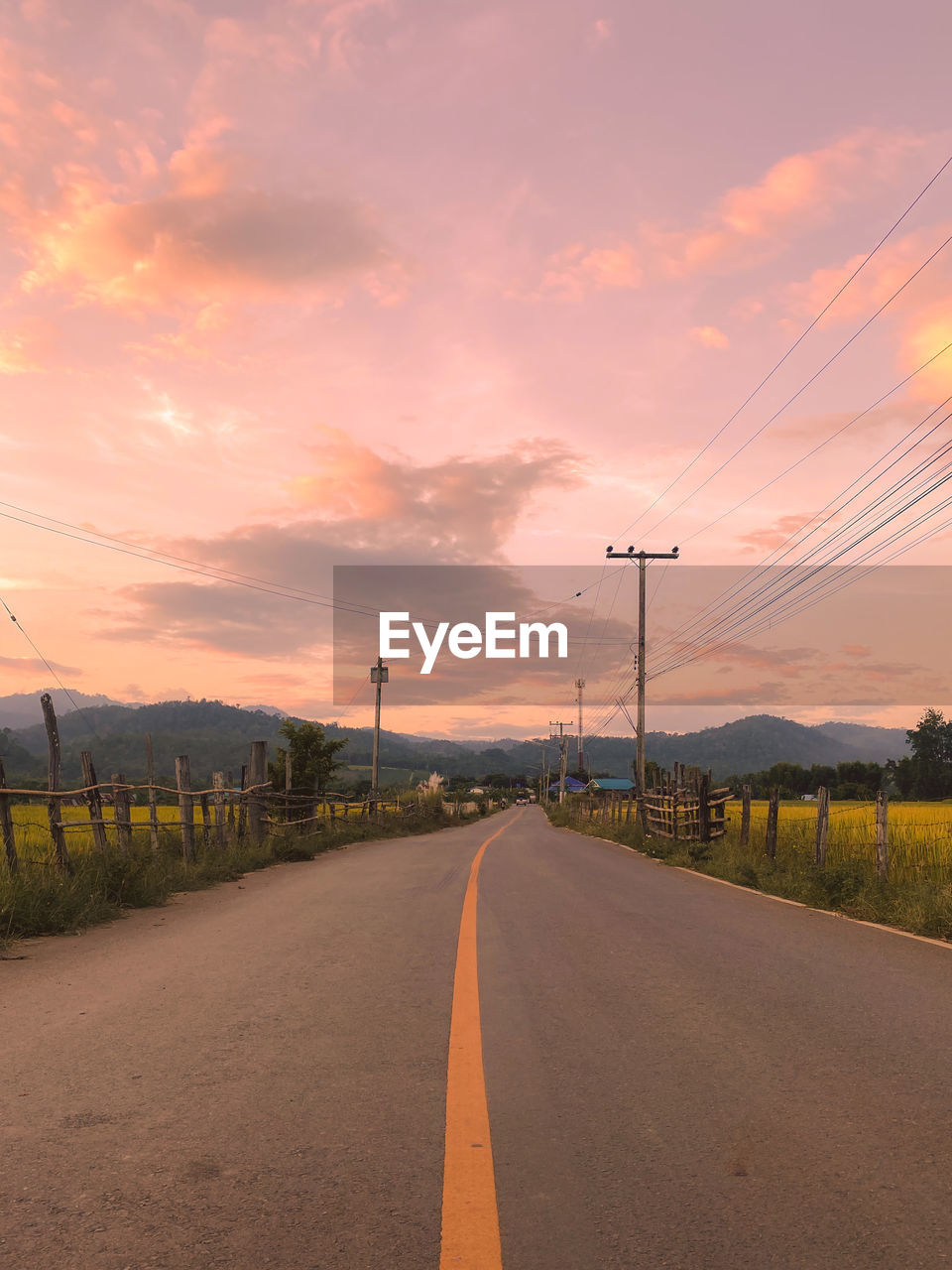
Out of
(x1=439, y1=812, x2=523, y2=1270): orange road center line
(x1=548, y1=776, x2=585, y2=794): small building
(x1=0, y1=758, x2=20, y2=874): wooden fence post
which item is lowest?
(x1=548, y1=776, x2=585, y2=794): small building

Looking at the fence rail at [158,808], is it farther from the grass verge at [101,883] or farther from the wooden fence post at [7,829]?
the grass verge at [101,883]

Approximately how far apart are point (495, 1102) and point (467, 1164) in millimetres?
674

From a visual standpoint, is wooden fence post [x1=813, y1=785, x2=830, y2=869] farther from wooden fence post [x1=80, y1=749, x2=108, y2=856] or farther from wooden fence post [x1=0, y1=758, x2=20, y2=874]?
wooden fence post [x1=0, y1=758, x2=20, y2=874]

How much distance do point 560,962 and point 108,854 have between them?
21.7 ft

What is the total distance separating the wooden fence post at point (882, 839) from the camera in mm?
11797

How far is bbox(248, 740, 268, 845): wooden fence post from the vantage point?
18.8 m

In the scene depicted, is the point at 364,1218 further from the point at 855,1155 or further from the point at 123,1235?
the point at 855,1155

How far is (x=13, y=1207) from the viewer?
2.87 meters

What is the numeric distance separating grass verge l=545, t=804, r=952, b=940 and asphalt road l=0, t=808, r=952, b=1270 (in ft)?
5.42

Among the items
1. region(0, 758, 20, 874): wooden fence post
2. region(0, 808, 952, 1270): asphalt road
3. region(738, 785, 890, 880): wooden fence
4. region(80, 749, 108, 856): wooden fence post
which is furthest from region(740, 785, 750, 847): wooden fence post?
region(0, 758, 20, 874): wooden fence post

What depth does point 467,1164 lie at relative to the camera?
128 inches

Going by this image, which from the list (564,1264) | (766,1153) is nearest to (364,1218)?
(564,1264)

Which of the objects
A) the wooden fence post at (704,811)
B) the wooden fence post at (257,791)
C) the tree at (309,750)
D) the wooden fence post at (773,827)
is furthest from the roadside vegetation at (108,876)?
the tree at (309,750)

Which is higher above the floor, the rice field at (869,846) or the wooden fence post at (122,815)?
the wooden fence post at (122,815)
